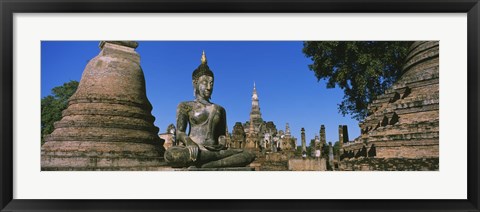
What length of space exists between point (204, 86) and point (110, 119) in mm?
4722

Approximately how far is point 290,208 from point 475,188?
261 centimetres

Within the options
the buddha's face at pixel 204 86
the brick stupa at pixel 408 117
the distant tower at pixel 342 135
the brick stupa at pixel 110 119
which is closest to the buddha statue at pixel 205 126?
the buddha's face at pixel 204 86

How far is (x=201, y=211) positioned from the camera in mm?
6465

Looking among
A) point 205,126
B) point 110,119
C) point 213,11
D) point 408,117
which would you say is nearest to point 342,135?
point 408,117

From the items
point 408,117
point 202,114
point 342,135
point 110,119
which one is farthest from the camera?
point 342,135

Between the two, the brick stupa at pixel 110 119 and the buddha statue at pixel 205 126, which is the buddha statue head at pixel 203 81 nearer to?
the buddha statue at pixel 205 126

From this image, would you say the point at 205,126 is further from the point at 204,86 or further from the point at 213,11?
the point at 213,11

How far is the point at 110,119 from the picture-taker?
478 inches

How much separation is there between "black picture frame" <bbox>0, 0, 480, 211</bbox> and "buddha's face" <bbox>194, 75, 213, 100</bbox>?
2.03 meters

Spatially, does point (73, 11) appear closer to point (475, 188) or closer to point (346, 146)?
point (475, 188)

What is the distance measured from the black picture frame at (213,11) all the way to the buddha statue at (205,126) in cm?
153

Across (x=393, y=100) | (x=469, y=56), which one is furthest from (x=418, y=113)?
(x=469, y=56)

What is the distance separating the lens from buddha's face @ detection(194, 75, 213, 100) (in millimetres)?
8359

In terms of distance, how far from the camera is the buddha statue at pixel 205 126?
8.00 meters
